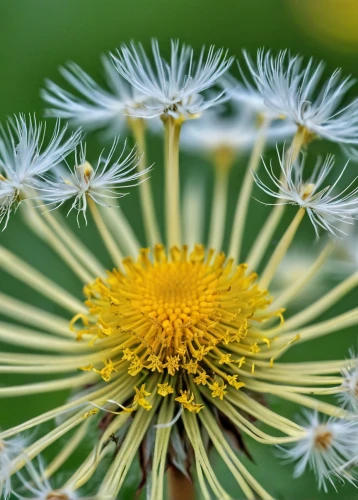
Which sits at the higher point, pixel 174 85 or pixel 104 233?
pixel 174 85

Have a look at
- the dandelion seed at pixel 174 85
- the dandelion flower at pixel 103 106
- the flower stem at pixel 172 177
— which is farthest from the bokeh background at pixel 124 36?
the dandelion seed at pixel 174 85

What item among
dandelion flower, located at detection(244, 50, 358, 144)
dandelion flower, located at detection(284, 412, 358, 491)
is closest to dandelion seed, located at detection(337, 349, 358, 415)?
dandelion flower, located at detection(284, 412, 358, 491)

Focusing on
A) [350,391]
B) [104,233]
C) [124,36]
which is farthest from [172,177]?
[124,36]

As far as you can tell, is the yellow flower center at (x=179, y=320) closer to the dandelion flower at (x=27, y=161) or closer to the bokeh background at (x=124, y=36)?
the dandelion flower at (x=27, y=161)

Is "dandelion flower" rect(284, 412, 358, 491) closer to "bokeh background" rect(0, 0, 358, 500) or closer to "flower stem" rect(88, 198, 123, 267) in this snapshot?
"flower stem" rect(88, 198, 123, 267)

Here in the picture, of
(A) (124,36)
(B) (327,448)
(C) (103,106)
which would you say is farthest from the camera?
(A) (124,36)

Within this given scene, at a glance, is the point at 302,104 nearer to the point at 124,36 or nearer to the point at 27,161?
the point at 27,161
